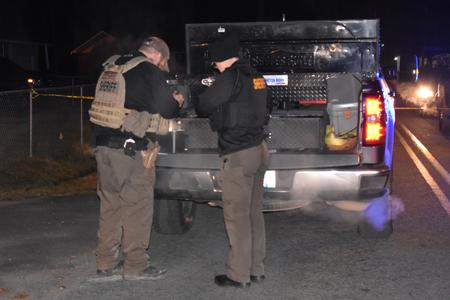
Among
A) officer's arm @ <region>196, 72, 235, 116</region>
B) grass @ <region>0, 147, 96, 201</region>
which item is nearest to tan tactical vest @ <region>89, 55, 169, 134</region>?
officer's arm @ <region>196, 72, 235, 116</region>

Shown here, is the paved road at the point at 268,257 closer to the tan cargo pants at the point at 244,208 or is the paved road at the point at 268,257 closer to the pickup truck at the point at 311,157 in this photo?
the tan cargo pants at the point at 244,208

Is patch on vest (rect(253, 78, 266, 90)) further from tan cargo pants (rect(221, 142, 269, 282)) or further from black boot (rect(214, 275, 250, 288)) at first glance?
black boot (rect(214, 275, 250, 288))

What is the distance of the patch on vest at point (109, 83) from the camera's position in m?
5.04

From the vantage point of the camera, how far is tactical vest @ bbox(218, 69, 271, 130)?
16.0 ft

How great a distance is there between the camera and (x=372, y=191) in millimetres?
5719

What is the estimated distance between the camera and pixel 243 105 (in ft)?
16.0

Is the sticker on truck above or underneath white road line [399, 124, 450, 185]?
above

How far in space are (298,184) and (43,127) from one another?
12.2 metres

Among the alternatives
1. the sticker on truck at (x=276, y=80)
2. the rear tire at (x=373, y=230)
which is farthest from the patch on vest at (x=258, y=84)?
the sticker on truck at (x=276, y=80)

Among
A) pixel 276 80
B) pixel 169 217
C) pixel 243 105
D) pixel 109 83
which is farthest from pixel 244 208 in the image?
pixel 276 80

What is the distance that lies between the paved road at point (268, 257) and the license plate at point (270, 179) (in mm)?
624

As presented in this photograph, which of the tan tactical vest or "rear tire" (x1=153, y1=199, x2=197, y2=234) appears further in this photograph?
"rear tire" (x1=153, y1=199, x2=197, y2=234)

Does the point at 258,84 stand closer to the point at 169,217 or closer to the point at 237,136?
the point at 237,136

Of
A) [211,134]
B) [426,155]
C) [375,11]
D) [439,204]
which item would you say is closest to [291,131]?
[211,134]
